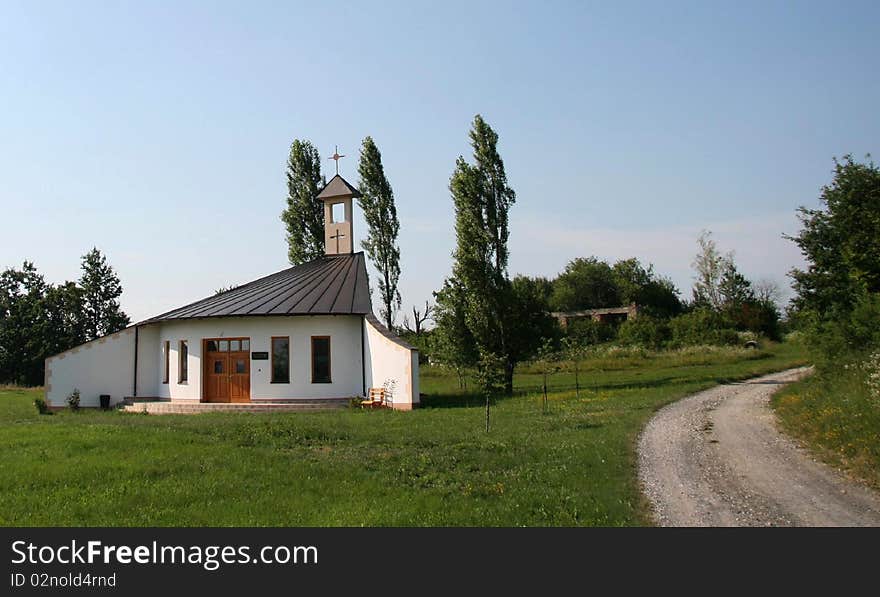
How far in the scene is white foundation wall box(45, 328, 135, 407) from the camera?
24703 mm

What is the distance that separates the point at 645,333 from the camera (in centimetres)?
4966

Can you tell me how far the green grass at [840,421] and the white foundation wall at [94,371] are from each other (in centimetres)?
2280

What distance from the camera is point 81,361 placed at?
25.1 metres

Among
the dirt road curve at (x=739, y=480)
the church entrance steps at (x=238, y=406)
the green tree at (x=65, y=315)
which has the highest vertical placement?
the green tree at (x=65, y=315)

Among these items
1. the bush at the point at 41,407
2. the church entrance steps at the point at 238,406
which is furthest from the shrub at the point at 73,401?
the church entrance steps at the point at 238,406

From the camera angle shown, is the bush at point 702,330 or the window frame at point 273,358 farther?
the bush at point 702,330

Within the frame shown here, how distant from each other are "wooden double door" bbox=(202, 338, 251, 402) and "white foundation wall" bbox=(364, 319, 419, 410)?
4.45 m

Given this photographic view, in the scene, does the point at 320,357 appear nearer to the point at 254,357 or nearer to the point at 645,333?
the point at 254,357

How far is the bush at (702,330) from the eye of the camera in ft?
148

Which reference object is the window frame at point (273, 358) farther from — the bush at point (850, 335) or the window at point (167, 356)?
the bush at point (850, 335)

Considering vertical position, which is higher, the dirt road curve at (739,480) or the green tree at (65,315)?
the green tree at (65,315)

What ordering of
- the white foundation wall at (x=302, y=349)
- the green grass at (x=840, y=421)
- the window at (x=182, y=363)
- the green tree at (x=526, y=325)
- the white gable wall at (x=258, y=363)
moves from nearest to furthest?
1. the green grass at (x=840, y=421)
2. the white gable wall at (x=258, y=363)
3. the white foundation wall at (x=302, y=349)
4. the window at (x=182, y=363)
5. the green tree at (x=526, y=325)

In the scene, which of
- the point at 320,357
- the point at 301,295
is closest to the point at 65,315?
the point at 301,295
